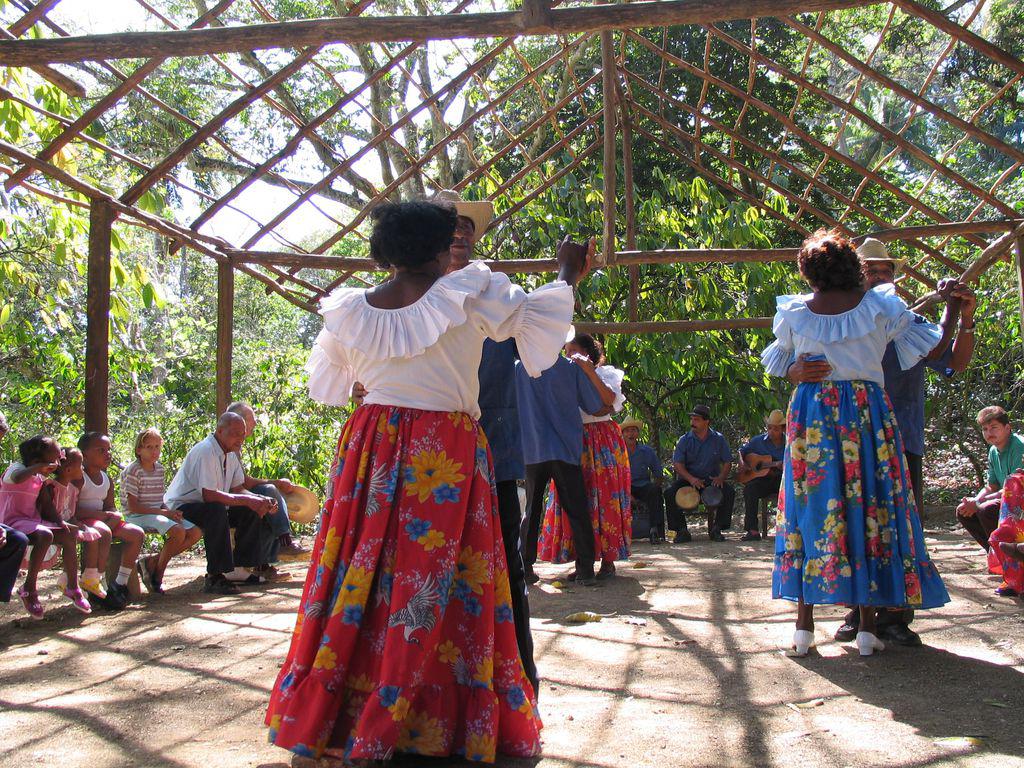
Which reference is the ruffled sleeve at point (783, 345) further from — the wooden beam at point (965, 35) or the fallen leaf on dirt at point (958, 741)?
the wooden beam at point (965, 35)

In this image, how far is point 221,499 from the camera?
6.95 metres

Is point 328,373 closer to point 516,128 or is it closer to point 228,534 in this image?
point 228,534

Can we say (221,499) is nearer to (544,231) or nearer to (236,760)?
(236,760)

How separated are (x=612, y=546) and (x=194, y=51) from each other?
14.9 feet

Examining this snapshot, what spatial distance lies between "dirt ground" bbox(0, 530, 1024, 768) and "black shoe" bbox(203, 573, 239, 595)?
19.5 inches

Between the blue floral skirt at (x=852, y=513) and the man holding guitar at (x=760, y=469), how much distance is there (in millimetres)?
6062

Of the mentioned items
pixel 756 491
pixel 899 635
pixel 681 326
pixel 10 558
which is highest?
pixel 681 326

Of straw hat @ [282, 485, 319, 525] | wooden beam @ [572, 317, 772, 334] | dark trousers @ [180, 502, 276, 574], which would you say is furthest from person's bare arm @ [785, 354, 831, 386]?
wooden beam @ [572, 317, 772, 334]

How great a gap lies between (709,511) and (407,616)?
320 inches

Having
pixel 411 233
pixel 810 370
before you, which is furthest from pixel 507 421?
pixel 810 370

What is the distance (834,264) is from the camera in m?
4.50

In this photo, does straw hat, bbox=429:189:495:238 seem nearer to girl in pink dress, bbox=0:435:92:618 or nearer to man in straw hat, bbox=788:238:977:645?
man in straw hat, bbox=788:238:977:645

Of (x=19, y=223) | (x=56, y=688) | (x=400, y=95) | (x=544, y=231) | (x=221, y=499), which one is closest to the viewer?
(x=56, y=688)

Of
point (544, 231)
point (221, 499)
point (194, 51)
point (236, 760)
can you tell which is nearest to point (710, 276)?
point (544, 231)
